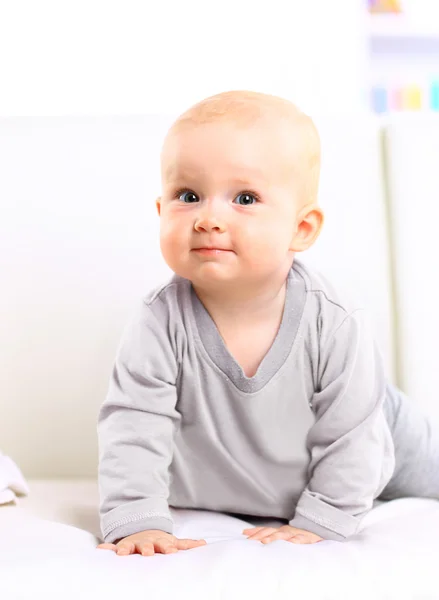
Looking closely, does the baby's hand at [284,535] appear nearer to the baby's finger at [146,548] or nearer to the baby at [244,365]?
the baby at [244,365]

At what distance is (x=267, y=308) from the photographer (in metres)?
1.16

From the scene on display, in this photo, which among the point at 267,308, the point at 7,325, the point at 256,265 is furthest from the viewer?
the point at 7,325

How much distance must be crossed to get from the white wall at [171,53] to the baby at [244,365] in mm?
2164

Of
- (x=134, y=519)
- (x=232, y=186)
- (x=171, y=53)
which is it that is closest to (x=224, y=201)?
(x=232, y=186)

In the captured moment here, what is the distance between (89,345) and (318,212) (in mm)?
499

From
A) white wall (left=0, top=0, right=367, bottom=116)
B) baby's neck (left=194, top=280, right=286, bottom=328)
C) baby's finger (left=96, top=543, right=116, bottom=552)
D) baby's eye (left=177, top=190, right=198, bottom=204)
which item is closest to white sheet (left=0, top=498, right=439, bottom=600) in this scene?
baby's finger (left=96, top=543, right=116, bottom=552)

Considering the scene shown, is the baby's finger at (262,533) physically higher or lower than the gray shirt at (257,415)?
lower

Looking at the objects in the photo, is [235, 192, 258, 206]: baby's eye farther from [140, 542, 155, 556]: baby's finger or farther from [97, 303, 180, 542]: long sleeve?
[140, 542, 155, 556]: baby's finger

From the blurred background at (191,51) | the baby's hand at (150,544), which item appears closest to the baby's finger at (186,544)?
the baby's hand at (150,544)

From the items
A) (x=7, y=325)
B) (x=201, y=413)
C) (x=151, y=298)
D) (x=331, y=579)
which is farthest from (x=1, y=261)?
(x=331, y=579)

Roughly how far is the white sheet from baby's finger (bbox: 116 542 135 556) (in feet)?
0.07

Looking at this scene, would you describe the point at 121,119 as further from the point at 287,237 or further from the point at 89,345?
the point at 287,237

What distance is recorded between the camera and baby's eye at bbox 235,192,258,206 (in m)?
1.04

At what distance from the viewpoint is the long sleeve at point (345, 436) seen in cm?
108
